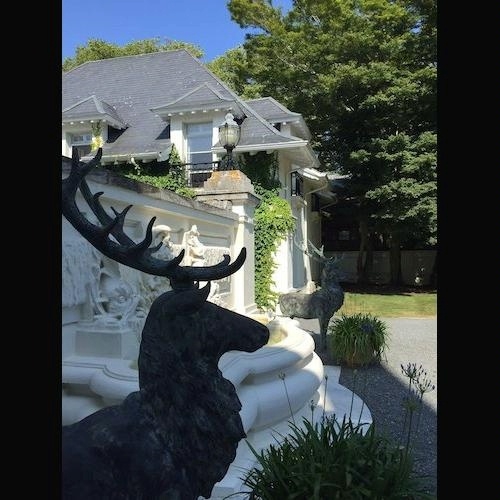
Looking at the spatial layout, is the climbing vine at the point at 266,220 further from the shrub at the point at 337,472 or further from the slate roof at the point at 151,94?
the shrub at the point at 337,472

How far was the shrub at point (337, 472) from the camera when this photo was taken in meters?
2.40

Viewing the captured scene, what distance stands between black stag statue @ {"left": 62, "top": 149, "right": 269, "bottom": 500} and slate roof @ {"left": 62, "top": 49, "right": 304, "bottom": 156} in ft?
41.7

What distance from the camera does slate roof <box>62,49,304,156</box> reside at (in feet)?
48.0

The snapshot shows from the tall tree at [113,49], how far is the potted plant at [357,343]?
28046 millimetres

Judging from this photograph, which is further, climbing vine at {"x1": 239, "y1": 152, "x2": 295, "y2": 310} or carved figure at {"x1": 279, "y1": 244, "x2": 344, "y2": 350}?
climbing vine at {"x1": 239, "y1": 152, "x2": 295, "y2": 310}

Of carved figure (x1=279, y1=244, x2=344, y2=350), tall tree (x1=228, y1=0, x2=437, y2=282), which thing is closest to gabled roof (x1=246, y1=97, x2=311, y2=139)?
tall tree (x1=228, y1=0, x2=437, y2=282)

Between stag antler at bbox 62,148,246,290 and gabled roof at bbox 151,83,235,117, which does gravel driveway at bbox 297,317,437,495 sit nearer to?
stag antler at bbox 62,148,246,290

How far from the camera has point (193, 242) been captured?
646cm

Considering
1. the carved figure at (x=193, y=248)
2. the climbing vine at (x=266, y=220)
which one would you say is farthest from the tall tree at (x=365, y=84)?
the carved figure at (x=193, y=248)
